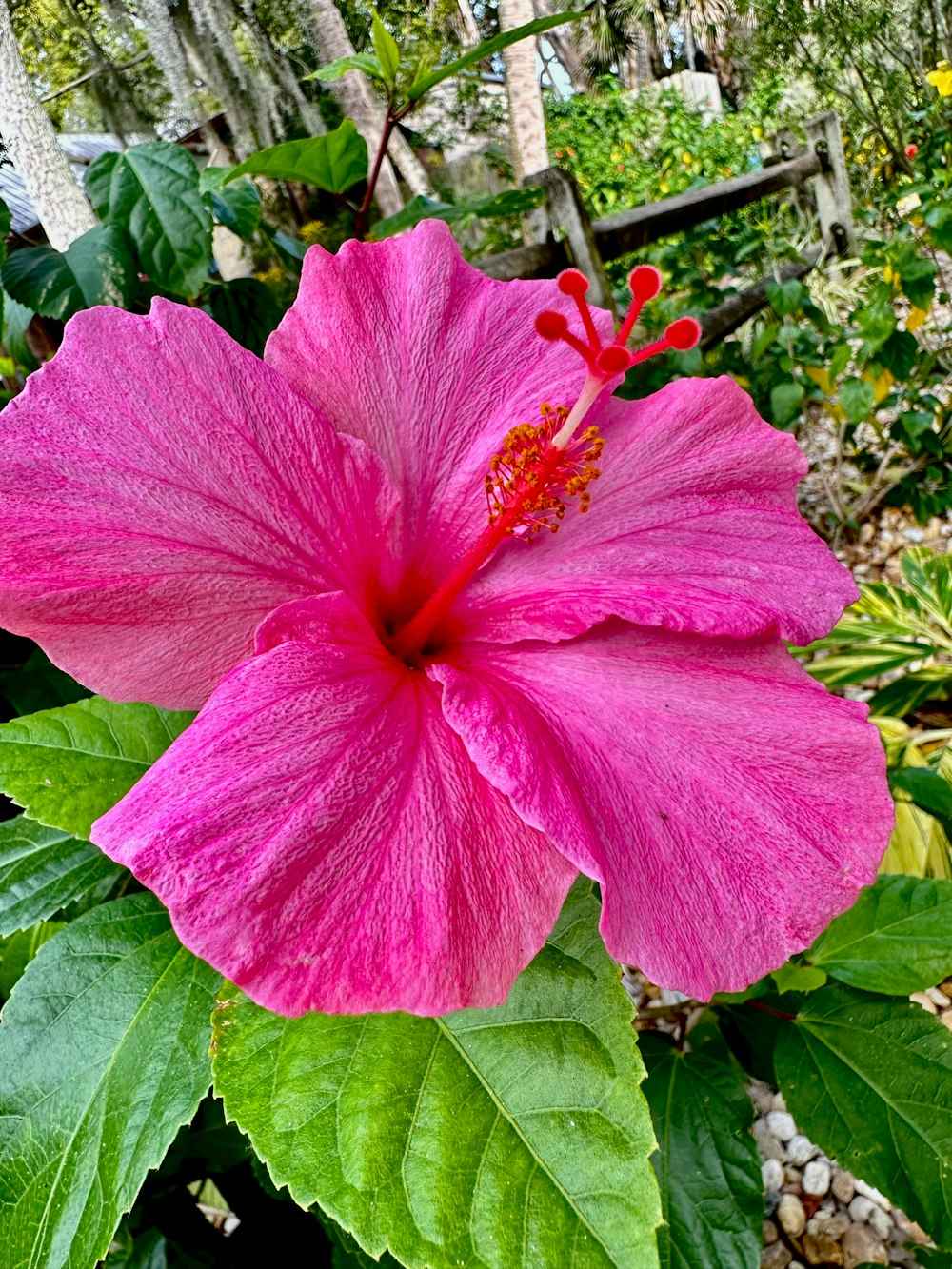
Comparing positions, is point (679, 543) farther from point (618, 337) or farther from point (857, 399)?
point (857, 399)

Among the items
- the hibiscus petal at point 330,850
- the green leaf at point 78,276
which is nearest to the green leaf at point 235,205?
the green leaf at point 78,276

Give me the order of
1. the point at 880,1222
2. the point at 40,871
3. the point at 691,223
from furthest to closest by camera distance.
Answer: the point at 691,223, the point at 880,1222, the point at 40,871

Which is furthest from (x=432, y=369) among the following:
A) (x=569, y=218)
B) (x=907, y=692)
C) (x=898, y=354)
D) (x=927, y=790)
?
(x=898, y=354)

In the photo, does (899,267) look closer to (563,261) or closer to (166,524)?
(563,261)

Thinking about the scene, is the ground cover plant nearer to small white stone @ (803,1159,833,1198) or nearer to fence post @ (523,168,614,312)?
small white stone @ (803,1159,833,1198)

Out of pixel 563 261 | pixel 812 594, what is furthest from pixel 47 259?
pixel 563 261

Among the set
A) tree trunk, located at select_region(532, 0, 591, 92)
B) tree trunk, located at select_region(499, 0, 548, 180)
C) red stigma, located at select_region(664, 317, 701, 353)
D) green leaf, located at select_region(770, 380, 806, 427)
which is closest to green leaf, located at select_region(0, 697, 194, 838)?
red stigma, located at select_region(664, 317, 701, 353)
